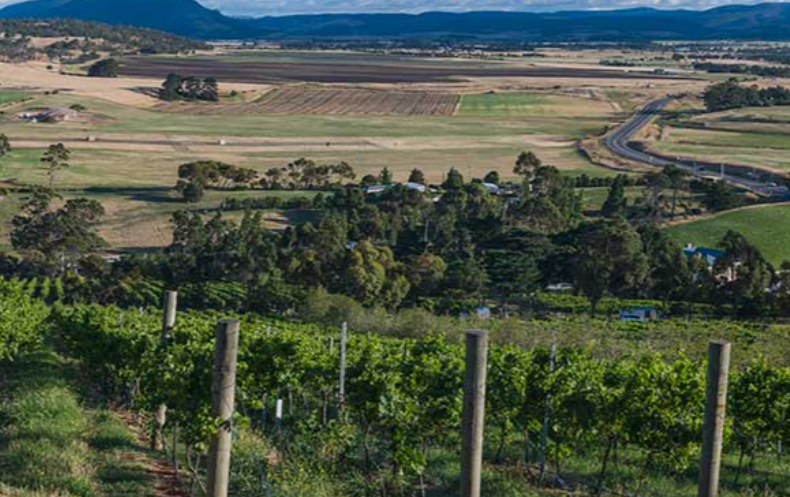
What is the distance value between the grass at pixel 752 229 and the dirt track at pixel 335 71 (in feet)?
304

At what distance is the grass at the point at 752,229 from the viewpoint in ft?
155

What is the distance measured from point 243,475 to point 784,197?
53.0 m

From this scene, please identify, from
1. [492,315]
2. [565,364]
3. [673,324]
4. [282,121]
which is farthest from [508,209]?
[282,121]

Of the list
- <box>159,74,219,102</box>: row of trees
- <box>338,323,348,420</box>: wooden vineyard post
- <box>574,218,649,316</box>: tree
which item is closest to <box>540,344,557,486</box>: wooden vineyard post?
<box>338,323,348,420</box>: wooden vineyard post

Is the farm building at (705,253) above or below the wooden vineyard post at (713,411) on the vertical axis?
below

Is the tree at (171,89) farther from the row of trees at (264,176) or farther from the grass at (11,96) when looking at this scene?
the row of trees at (264,176)

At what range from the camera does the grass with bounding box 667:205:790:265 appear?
155 ft

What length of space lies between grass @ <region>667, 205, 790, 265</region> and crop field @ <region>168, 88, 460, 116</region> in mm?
59213

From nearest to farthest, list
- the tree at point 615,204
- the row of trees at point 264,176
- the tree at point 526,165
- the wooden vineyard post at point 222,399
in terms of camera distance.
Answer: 1. the wooden vineyard post at point 222,399
2. the tree at point 615,204
3. the row of trees at point 264,176
4. the tree at point 526,165

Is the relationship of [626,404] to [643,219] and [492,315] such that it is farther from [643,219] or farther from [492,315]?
[643,219]

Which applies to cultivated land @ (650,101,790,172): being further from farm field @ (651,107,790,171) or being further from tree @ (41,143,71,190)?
tree @ (41,143,71,190)

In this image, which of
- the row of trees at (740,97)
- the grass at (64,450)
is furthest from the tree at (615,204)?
the row of trees at (740,97)

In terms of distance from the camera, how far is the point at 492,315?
118 ft

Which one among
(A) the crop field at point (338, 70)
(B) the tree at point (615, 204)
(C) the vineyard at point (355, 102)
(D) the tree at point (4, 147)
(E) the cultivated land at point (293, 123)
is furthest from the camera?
(A) the crop field at point (338, 70)
